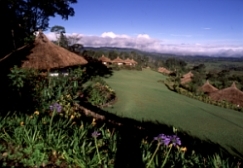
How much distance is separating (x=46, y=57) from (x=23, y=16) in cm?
753

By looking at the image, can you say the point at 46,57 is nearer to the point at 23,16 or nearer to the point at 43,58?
the point at 43,58

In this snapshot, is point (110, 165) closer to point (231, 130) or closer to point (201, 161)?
point (201, 161)

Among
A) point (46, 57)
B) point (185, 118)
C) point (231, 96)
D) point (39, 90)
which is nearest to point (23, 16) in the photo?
point (46, 57)

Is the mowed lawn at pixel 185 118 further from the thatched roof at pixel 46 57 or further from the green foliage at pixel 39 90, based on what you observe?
the thatched roof at pixel 46 57

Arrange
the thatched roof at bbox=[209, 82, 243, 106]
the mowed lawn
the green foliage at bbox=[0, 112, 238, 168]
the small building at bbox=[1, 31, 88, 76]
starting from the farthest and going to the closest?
the thatched roof at bbox=[209, 82, 243, 106] → the small building at bbox=[1, 31, 88, 76] → the mowed lawn → the green foliage at bbox=[0, 112, 238, 168]

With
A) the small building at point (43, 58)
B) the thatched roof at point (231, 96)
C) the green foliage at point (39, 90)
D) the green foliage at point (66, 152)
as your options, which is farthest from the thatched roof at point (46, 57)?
the thatched roof at point (231, 96)

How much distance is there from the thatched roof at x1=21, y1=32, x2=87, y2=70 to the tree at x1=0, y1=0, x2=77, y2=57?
2.46 metres

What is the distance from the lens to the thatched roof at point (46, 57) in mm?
14812

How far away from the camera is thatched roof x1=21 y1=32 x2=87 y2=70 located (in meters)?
14.8

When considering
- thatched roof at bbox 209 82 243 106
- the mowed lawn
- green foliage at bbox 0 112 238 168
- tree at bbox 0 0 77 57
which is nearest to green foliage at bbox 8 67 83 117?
the mowed lawn

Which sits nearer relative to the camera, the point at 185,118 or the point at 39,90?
the point at 39,90

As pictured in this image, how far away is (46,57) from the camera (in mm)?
15516

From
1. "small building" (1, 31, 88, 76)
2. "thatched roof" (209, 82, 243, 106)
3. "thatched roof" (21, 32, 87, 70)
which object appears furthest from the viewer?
"thatched roof" (209, 82, 243, 106)

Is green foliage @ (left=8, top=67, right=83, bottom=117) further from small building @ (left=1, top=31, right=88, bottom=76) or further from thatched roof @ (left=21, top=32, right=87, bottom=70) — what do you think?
thatched roof @ (left=21, top=32, right=87, bottom=70)
